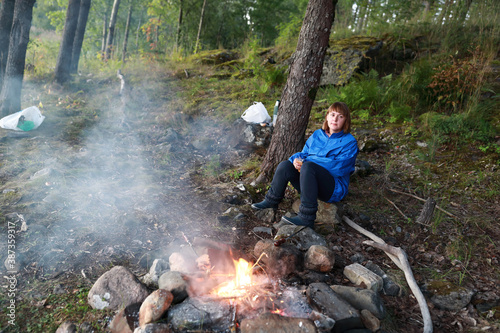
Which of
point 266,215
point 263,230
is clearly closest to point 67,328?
point 263,230

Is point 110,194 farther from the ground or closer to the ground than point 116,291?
farther from the ground

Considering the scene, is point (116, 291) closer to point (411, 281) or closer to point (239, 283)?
point (239, 283)

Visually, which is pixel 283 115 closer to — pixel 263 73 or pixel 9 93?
pixel 263 73

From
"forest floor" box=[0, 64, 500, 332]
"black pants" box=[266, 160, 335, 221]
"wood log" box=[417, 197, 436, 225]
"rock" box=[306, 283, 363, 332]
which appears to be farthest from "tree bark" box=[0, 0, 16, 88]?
"wood log" box=[417, 197, 436, 225]

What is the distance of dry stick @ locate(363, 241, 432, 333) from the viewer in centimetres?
225

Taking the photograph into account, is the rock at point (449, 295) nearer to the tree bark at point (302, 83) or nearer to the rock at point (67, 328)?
the tree bark at point (302, 83)

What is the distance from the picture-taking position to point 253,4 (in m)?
16.1

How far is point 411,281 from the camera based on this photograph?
264 cm

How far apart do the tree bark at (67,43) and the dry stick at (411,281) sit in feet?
30.5

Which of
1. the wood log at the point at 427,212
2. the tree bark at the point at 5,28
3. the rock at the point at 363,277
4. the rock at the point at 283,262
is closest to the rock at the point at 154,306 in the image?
the rock at the point at 283,262

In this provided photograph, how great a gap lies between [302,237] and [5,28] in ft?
26.0

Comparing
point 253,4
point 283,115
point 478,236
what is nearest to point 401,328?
point 478,236

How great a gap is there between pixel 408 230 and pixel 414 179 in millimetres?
1127

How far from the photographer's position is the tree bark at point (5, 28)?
6402 mm
